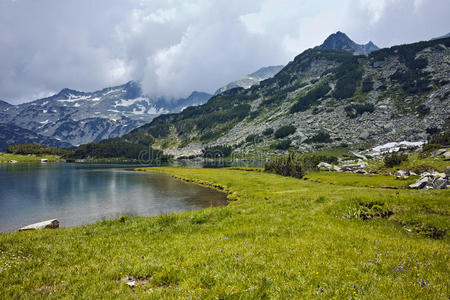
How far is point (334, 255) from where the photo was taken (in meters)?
8.70

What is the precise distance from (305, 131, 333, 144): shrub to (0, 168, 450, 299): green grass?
182114 millimetres

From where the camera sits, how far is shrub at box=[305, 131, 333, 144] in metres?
183

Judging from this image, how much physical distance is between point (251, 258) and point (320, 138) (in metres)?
197

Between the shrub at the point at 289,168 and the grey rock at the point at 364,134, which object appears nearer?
the shrub at the point at 289,168

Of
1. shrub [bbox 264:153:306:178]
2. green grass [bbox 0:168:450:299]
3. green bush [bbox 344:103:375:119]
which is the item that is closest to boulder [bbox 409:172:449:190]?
green grass [bbox 0:168:450:299]

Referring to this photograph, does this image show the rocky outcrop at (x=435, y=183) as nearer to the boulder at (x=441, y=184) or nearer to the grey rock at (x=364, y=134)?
the boulder at (x=441, y=184)

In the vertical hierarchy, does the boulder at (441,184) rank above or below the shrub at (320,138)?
below

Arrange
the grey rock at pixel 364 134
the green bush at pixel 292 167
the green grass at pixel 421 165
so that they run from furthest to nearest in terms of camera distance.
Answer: the grey rock at pixel 364 134 < the green bush at pixel 292 167 < the green grass at pixel 421 165

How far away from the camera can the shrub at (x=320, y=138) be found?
183m

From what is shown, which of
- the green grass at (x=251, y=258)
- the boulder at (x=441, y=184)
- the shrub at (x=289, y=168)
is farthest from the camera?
the shrub at (x=289, y=168)

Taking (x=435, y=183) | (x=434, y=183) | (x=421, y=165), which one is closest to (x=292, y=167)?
(x=421, y=165)

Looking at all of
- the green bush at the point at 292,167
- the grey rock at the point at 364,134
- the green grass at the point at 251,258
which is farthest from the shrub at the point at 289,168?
the grey rock at the point at 364,134

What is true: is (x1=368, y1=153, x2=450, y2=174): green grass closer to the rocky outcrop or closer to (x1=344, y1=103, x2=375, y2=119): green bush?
the rocky outcrop

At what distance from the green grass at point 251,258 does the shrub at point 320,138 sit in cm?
18211
